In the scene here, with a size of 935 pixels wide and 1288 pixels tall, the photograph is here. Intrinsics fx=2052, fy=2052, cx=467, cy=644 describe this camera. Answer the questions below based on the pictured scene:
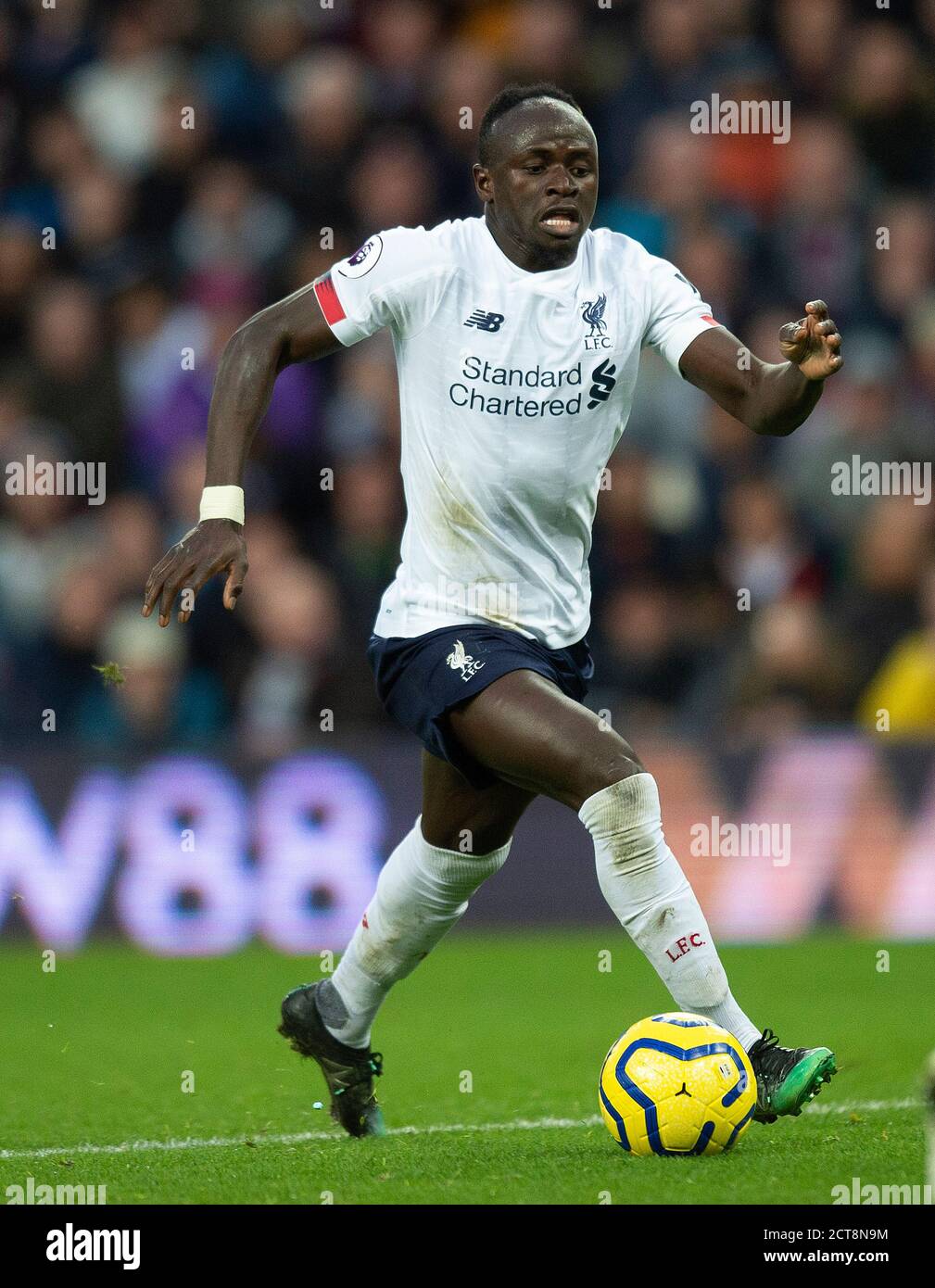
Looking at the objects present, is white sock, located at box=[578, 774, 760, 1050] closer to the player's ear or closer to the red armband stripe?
the red armband stripe

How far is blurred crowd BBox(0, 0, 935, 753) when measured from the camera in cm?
1087

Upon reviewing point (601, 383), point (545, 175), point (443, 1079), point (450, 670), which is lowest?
point (443, 1079)

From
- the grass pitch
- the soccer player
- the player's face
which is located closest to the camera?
the grass pitch

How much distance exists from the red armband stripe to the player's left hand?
1130mm

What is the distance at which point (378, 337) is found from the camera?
11.9 metres

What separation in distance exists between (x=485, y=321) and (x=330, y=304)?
402mm

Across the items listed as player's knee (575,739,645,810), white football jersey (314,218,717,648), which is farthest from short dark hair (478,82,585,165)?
player's knee (575,739,645,810)

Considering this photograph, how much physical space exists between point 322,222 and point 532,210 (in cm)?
717

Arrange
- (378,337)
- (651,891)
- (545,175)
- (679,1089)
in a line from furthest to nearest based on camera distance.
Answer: (378,337) < (545,175) < (651,891) < (679,1089)

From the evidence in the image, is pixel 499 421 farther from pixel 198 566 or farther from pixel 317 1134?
pixel 317 1134

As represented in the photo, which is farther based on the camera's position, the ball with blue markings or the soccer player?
the soccer player

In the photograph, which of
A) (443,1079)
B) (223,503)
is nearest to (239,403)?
(223,503)

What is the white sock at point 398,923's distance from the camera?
551cm

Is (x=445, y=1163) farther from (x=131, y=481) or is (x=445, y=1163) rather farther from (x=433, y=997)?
(x=131, y=481)
